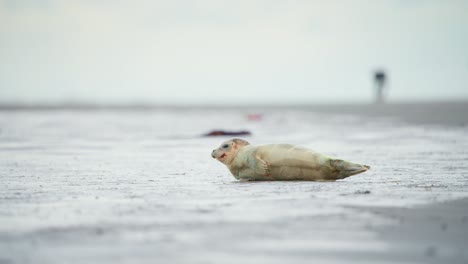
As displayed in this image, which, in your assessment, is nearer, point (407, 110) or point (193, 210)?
point (193, 210)

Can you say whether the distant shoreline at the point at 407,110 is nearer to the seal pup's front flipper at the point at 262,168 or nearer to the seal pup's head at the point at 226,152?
the seal pup's head at the point at 226,152

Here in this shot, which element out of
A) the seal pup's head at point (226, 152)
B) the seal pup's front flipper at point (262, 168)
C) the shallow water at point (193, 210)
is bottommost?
the shallow water at point (193, 210)

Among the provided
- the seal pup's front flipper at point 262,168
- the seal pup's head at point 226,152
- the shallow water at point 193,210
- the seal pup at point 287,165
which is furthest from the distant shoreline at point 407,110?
the seal pup's front flipper at point 262,168

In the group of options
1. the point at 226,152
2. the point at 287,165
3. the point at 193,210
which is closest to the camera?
the point at 193,210

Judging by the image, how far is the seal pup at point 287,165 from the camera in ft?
38.1

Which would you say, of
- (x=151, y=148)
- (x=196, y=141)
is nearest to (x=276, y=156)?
(x=151, y=148)

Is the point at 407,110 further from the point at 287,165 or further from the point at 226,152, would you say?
the point at 287,165

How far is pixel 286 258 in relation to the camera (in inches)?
253

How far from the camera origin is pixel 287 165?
11727 millimetres

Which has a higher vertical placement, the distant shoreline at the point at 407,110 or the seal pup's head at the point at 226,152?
the distant shoreline at the point at 407,110

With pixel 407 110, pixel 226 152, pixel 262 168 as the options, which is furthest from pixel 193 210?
pixel 407 110

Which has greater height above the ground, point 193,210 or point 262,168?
point 262,168

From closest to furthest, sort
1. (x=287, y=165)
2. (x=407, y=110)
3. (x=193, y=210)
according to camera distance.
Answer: (x=193, y=210) < (x=287, y=165) < (x=407, y=110)

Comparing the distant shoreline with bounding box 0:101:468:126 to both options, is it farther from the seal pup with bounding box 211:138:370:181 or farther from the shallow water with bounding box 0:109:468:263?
the seal pup with bounding box 211:138:370:181
